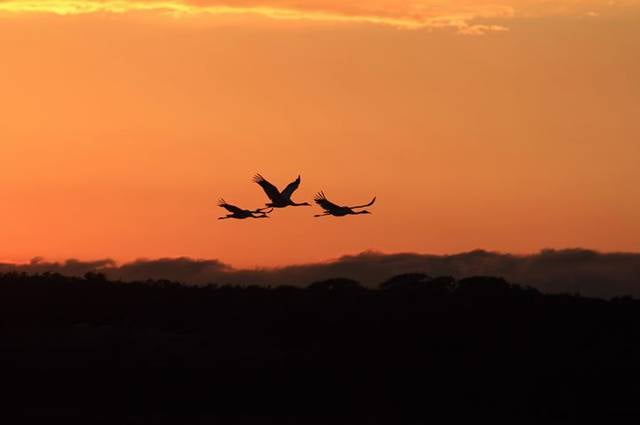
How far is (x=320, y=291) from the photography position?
81312 mm

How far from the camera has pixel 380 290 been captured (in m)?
82.5

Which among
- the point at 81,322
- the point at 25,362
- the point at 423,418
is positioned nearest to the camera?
the point at 423,418

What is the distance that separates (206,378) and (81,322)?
49.4 feet

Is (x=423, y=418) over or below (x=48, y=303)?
below

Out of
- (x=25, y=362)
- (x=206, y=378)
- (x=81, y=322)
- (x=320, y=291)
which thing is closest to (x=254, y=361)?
(x=206, y=378)

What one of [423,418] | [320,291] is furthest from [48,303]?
[423,418]

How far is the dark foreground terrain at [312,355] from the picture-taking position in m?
55.8

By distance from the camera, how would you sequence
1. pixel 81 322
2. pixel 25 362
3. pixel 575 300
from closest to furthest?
pixel 25 362
pixel 81 322
pixel 575 300

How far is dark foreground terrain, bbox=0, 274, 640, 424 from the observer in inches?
2196

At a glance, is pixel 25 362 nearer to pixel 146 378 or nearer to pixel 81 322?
pixel 146 378

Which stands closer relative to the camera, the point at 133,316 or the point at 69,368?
the point at 69,368

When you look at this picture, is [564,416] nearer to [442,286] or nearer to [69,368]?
[69,368]

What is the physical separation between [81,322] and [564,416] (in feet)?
74.8

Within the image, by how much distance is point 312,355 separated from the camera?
62.6 metres
